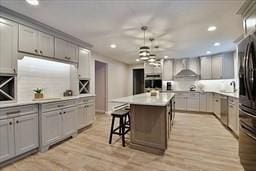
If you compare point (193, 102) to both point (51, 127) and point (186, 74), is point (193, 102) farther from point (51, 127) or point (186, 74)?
point (51, 127)

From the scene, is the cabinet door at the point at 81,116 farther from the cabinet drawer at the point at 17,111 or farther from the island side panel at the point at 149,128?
the island side panel at the point at 149,128

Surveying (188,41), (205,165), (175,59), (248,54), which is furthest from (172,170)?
(175,59)

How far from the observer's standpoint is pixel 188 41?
13.4 ft

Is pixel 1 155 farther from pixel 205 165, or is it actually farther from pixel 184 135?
pixel 184 135

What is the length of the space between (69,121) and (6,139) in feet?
3.98

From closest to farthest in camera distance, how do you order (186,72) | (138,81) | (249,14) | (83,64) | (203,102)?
(249,14)
(83,64)
(203,102)
(186,72)
(138,81)

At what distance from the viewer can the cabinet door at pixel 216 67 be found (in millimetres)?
5625

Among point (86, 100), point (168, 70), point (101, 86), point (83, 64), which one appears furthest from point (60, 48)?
point (168, 70)

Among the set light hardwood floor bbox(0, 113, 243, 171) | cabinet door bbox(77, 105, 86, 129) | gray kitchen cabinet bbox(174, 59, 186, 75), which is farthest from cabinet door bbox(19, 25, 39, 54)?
gray kitchen cabinet bbox(174, 59, 186, 75)

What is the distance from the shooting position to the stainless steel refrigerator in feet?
5.57

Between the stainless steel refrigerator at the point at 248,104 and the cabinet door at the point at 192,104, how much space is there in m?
4.22

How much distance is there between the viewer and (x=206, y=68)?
6.11 m

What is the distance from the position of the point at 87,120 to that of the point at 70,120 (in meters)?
0.73

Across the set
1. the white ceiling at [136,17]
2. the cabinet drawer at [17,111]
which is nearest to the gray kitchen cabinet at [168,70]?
the white ceiling at [136,17]
